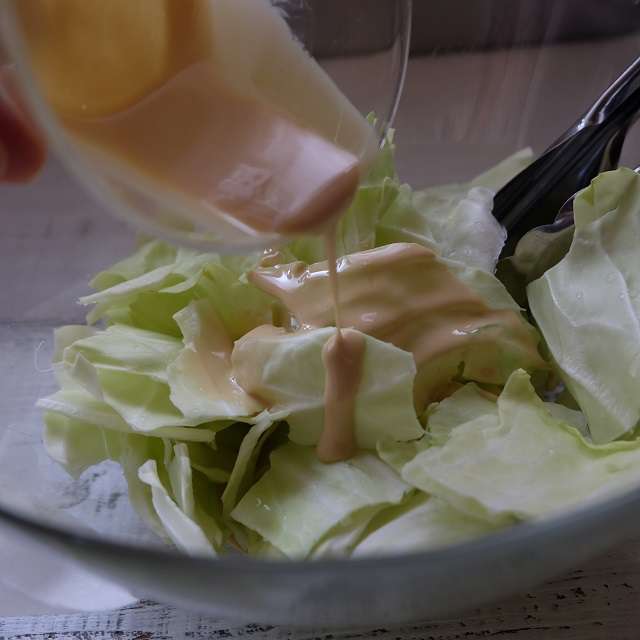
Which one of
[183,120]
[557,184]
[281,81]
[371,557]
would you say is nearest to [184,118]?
[183,120]

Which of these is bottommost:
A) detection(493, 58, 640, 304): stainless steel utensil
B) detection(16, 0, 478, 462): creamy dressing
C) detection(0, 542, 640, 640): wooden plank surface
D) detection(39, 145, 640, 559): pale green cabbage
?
detection(0, 542, 640, 640): wooden plank surface

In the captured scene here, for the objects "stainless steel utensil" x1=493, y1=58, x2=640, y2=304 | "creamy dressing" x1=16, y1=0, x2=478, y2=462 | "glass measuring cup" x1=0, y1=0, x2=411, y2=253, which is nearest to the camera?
"glass measuring cup" x1=0, y1=0, x2=411, y2=253

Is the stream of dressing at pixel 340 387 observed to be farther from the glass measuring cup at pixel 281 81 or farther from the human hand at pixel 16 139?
the human hand at pixel 16 139

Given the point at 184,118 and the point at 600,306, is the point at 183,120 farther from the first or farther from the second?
the point at 600,306

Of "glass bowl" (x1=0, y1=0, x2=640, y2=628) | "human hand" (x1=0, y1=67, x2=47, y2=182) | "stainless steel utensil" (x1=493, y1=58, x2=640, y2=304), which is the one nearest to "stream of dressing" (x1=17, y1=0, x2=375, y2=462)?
"human hand" (x1=0, y1=67, x2=47, y2=182)

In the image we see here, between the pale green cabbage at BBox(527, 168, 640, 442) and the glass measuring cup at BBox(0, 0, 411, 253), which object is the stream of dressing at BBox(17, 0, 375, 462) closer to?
the glass measuring cup at BBox(0, 0, 411, 253)

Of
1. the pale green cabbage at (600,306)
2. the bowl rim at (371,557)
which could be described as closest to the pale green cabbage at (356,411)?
the pale green cabbage at (600,306)

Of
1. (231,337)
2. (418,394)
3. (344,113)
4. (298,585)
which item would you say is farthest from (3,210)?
(298,585)
